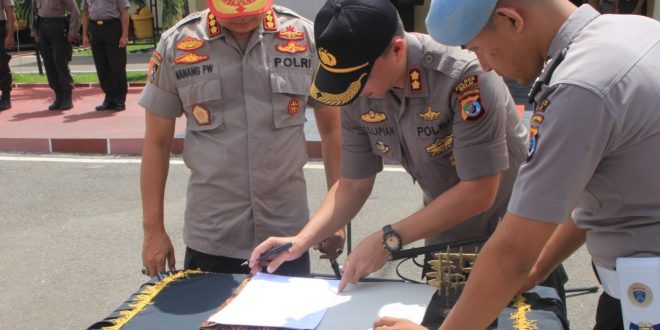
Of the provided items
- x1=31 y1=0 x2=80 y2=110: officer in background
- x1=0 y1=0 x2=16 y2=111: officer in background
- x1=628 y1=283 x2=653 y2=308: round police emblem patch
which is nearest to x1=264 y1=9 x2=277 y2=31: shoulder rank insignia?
x1=628 y1=283 x2=653 y2=308: round police emblem patch

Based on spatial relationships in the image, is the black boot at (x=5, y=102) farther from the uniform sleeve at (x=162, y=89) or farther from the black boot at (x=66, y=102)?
the uniform sleeve at (x=162, y=89)

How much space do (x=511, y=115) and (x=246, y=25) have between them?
84 cm

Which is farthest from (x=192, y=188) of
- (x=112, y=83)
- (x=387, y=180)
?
(x=112, y=83)

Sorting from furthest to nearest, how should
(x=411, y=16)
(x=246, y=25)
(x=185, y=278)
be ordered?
(x=411, y=16) < (x=246, y=25) < (x=185, y=278)

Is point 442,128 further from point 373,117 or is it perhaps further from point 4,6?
point 4,6

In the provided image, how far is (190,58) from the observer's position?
2209 mm

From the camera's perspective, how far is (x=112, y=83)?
865 cm

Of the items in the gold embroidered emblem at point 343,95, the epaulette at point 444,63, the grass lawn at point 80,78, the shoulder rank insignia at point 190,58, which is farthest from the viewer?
the grass lawn at point 80,78

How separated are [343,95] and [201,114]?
68cm

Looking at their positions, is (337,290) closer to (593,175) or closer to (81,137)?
(593,175)

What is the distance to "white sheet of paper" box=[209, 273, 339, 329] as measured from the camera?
1.61 m

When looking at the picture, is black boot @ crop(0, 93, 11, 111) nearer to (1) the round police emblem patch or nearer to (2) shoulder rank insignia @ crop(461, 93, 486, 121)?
(2) shoulder rank insignia @ crop(461, 93, 486, 121)

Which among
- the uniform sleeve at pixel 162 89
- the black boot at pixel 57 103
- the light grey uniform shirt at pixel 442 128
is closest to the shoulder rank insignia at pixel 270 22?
the uniform sleeve at pixel 162 89

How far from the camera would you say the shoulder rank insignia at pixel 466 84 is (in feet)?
5.93
